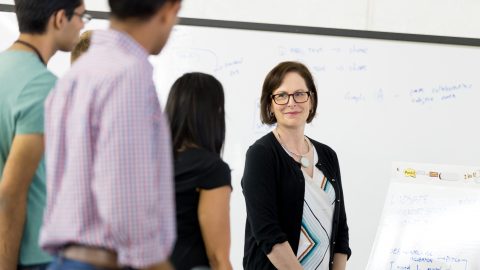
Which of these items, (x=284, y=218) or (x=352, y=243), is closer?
(x=284, y=218)

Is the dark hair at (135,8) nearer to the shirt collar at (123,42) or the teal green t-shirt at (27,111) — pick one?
the shirt collar at (123,42)

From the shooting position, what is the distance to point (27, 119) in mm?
1457

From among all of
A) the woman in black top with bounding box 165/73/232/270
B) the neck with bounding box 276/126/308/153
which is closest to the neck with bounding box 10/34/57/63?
the woman in black top with bounding box 165/73/232/270

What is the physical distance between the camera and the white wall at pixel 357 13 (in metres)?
2.86

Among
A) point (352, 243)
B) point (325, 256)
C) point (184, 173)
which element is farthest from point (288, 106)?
point (352, 243)

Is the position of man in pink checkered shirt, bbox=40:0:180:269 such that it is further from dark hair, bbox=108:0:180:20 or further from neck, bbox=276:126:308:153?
neck, bbox=276:126:308:153

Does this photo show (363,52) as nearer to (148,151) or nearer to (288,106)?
(288,106)

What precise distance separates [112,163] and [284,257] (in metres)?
1.01

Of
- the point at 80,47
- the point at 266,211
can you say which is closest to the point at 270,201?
the point at 266,211

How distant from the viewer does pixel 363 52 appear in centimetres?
285

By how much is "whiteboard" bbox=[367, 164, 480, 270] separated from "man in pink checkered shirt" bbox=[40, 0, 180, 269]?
5.96 ft

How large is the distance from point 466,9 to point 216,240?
1.98 metres

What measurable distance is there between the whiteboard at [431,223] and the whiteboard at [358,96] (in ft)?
0.23

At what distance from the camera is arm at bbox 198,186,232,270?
1.44 meters
